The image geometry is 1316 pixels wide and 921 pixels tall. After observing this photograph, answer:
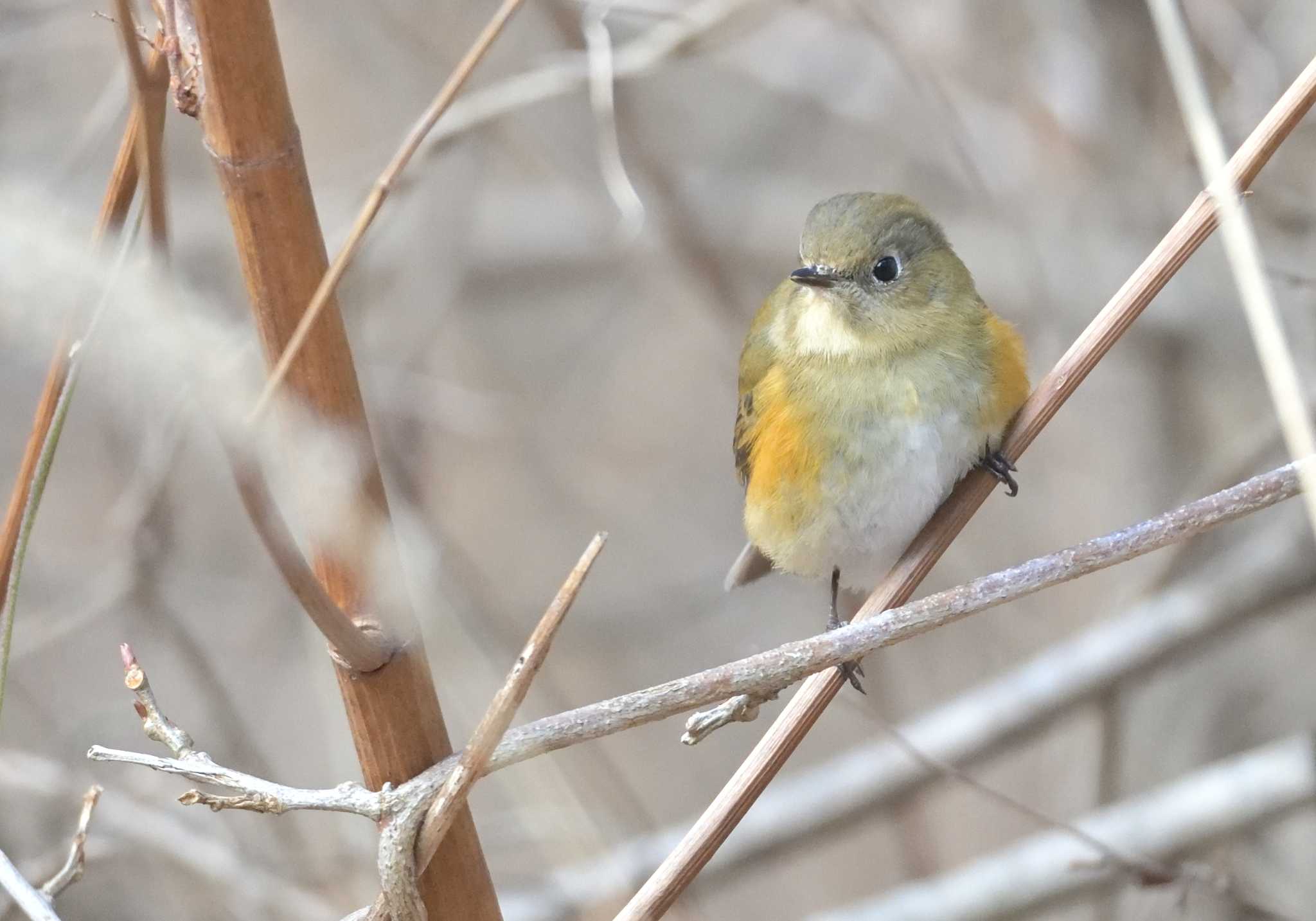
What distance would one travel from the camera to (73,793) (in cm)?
261

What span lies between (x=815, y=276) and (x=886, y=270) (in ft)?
0.49

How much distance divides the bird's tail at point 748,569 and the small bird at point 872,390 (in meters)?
0.29

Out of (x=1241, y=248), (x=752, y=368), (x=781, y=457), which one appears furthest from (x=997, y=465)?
(x=1241, y=248)

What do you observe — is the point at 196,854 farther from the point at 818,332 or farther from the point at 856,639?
the point at 856,639

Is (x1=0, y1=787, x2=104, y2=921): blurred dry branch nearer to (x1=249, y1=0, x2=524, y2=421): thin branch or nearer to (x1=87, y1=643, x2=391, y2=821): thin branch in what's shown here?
(x1=87, y1=643, x2=391, y2=821): thin branch

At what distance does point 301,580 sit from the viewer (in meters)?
0.94

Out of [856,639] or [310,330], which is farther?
[856,639]

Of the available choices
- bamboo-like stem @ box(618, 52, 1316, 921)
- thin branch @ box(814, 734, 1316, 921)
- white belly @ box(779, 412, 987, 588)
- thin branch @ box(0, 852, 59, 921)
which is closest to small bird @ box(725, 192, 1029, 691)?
white belly @ box(779, 412, 987, 588)

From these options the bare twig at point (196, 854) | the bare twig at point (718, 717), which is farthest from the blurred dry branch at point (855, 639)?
the bare twig at point (196, 854)

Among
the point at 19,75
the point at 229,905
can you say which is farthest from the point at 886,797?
the point at 19,75

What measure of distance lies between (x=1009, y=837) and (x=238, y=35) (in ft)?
11.8

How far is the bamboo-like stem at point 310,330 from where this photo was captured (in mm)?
1036

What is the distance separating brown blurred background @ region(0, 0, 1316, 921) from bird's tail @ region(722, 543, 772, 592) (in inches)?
17.3

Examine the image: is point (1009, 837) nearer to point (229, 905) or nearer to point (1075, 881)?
point (1075, 881)
